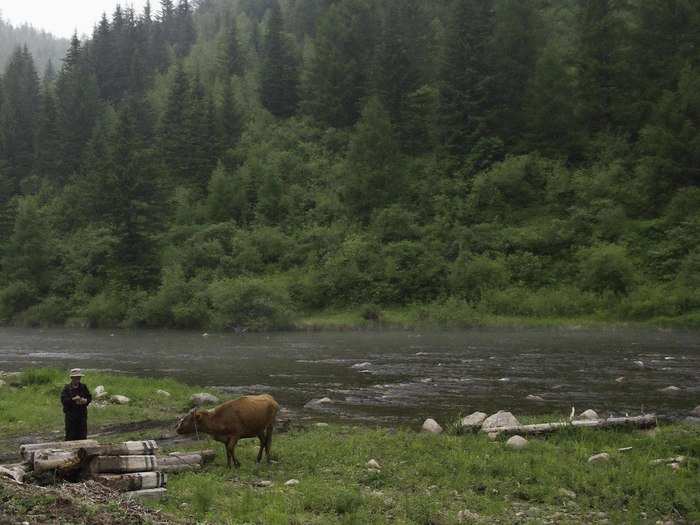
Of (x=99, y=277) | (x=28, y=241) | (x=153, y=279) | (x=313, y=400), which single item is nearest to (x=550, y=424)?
(x=313, y=400)

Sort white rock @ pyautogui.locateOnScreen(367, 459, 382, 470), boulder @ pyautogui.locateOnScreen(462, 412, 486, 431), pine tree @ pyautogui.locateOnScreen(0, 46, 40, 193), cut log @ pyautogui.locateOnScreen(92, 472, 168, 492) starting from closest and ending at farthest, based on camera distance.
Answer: cut log @ pyautogui.locateOnScreen(92, 472, 168, 492)
white rock @ pyautogui.locateOnScreen(367, 459, 382, 470)
boulder @ pyautogui.locateOnScreen(462, 412, 486, 431)
pine tree @ pyautogui.locateOnScreen(0, 46, 40, 193)

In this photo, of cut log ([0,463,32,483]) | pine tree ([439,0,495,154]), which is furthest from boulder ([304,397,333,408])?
pine tree ([439,0,495,154])

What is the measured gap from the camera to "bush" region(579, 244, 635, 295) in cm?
4725

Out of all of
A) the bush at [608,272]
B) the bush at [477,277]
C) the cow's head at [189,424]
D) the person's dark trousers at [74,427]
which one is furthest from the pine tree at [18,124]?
the cow's head at [189,424]

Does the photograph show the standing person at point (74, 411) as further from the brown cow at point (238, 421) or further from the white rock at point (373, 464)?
the white rock at point (373, 464)

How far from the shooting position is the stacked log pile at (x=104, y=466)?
33.8 feet

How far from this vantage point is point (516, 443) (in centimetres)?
1348

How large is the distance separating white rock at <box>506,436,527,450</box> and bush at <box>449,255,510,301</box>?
3778 cm

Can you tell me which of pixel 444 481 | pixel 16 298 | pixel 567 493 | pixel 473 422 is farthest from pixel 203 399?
pixel 16 298

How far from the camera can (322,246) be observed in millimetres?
63344

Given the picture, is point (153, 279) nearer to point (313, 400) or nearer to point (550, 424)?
point (313, 400)

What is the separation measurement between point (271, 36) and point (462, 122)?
3903cm

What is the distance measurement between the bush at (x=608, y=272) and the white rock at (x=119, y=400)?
119ft

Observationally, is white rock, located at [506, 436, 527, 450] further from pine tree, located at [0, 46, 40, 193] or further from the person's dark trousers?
pine tree, located at [0, 46, 40, 193]
